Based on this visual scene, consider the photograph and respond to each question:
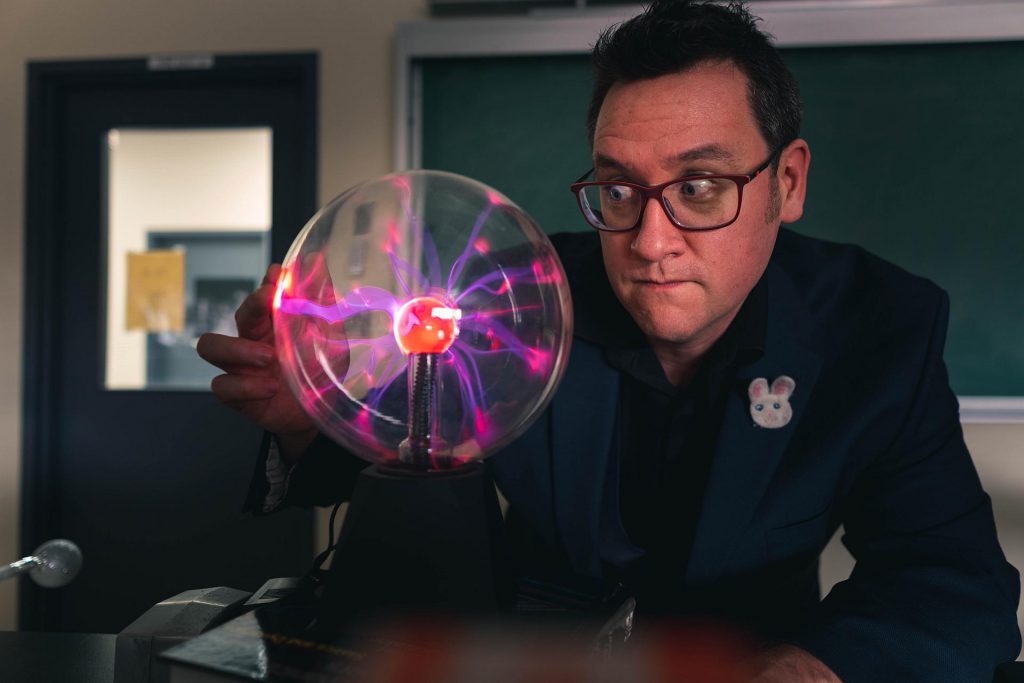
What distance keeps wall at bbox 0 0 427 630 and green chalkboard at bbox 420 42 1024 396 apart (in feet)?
4.27

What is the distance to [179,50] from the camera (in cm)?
246

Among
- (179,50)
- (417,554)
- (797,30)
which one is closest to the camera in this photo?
(417,554)

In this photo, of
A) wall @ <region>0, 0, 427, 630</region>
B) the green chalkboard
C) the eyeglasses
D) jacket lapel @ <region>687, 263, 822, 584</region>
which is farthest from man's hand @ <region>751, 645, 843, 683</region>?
wall @ <region>0, 0, 427, 630</region>

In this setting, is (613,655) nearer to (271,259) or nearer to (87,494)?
(271,259)

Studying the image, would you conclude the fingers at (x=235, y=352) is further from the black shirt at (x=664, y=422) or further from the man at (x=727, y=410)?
the black shirt at (x=664, y=422)

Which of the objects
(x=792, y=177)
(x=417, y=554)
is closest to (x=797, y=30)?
(x=792, y=177)

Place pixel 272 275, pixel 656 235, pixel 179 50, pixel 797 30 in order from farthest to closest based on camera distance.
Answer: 1. pixel 179 50
2. pixel 797 30
3. pixel 656 235
4. pixel 272 275

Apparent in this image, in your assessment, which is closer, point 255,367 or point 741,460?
point 255,367

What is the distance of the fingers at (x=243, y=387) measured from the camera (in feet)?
2.48

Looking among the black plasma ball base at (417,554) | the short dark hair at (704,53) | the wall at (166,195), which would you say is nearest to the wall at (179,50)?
the wall at (166,195)

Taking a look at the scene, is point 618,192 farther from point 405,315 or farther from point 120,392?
point 120,392

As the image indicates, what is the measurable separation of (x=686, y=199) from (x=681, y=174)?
34 mm

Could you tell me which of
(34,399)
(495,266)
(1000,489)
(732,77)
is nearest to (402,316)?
(495,266)

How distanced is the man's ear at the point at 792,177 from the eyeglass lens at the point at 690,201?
0.16m
